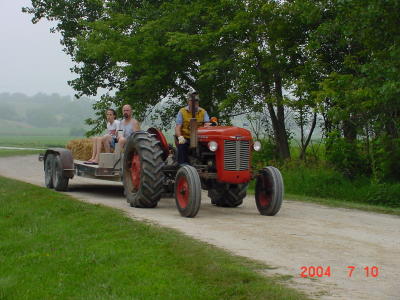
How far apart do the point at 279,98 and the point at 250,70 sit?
133cm

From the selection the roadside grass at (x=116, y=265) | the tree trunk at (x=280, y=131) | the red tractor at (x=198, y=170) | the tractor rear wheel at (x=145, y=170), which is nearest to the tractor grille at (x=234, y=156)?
the red tractor at (x=198, y=170)

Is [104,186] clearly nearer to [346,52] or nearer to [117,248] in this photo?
[346,52]

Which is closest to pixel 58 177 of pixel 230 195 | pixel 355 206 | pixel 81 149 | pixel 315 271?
pixel 81 149

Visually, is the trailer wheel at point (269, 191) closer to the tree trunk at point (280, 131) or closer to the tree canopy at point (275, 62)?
the tree canopy at point (275, 62)

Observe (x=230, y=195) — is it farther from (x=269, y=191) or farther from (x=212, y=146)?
(x=212, y=146)

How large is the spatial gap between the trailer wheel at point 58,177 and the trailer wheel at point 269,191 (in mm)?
5752

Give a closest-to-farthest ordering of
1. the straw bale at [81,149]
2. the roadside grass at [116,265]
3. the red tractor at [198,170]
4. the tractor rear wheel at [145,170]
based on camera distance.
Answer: the roadside grass at [116,265], the red tractor at [198,170], the tractor rear wheel at [145,170], the straw bale at [81,149]

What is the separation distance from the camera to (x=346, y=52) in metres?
19.4

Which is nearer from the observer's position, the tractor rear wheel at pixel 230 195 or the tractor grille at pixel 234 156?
the tractor grille at pixel 234 156

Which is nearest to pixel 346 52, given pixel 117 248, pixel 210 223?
pixel 210 223

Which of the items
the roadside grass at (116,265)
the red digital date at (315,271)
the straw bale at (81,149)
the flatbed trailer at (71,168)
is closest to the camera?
the roadside grass at (116,265)

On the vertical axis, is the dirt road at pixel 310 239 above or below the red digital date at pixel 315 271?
above

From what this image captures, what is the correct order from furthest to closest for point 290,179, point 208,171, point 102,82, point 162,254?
point 102,82 → point 290,179 → point 208,171 → point 162,254

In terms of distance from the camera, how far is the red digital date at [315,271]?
7.02 metres
